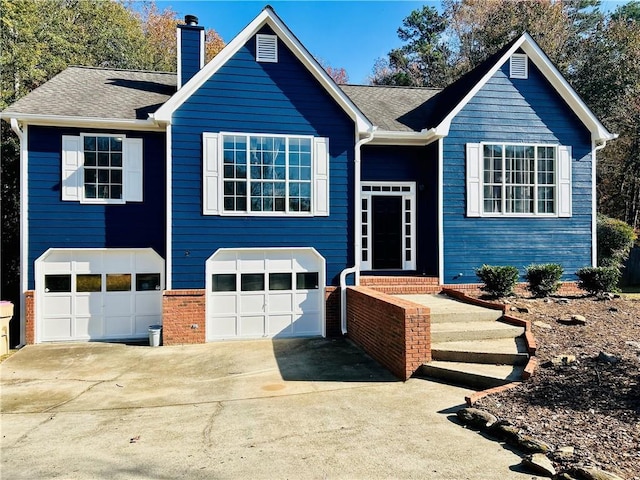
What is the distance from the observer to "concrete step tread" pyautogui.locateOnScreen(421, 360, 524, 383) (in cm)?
607

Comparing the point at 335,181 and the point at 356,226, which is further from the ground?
the point at 335,181

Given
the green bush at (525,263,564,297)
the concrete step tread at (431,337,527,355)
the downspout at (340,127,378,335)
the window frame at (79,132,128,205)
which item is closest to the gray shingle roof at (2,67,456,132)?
the window frame at (79,132,128,205)

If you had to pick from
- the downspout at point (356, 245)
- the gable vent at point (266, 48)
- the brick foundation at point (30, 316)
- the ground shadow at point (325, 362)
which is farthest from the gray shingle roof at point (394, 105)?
the brick foundation at point (30, 316)

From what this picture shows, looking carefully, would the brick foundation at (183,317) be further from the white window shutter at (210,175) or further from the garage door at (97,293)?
the white window shutter at (210,175)

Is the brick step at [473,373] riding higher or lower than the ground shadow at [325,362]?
higher

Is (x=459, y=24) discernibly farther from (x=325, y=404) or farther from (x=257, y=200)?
(x=325, y=404)

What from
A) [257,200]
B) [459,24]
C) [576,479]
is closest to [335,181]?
[257,200]

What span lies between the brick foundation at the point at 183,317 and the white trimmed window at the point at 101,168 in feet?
9.07

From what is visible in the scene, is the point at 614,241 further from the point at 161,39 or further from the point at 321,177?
the point at 161,39

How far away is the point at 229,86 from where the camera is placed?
10.1 metres

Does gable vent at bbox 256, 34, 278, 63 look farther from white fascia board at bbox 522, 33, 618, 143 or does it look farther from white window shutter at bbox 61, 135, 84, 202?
white fascia board at bbox 522, 33, 618, 143

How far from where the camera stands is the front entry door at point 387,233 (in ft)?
39.3

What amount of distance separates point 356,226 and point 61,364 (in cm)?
706

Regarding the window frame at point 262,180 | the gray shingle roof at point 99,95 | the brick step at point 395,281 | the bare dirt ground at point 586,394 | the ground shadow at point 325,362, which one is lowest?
the ground shadow at point 325,362
